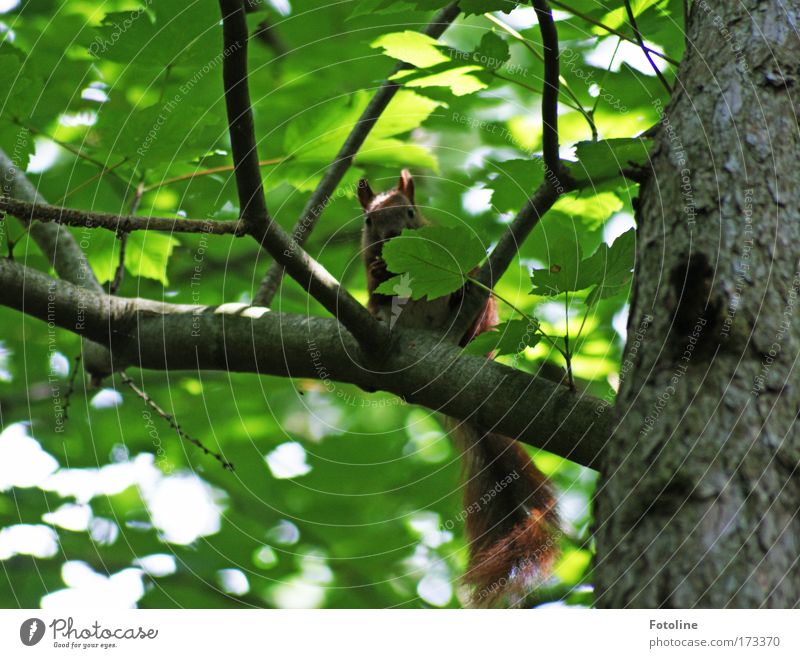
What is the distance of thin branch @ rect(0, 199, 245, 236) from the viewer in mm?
1598

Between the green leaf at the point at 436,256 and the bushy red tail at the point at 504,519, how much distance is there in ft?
3.47

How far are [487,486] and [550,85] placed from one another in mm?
1565

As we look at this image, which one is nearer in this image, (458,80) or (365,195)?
(458,80)

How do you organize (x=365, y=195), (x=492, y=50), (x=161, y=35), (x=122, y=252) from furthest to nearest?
(x=365, y=195) → (x=122, y=252) → (x=161, y=35) → (x=492, y=50)

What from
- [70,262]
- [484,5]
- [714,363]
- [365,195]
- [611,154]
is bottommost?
[714,363]

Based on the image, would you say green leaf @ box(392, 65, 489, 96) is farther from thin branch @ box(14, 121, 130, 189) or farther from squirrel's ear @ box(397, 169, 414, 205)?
squirrel's ear @ box(397, 169, 414, 205)

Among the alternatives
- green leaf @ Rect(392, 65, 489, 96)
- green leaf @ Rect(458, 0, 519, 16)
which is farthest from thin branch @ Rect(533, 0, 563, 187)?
green leaf @ Rect(392, 65, 489, 96)

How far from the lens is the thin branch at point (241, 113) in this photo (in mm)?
1349

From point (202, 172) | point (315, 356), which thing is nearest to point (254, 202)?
point (315, 356)

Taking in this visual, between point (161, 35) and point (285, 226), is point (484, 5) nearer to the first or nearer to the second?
point (161, 35)

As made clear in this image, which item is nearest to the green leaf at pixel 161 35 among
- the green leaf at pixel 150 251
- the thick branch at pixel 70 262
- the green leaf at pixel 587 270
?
the thick branch at pixel 70 262

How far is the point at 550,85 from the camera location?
151cm

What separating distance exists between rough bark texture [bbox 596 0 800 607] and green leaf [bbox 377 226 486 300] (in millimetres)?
322
